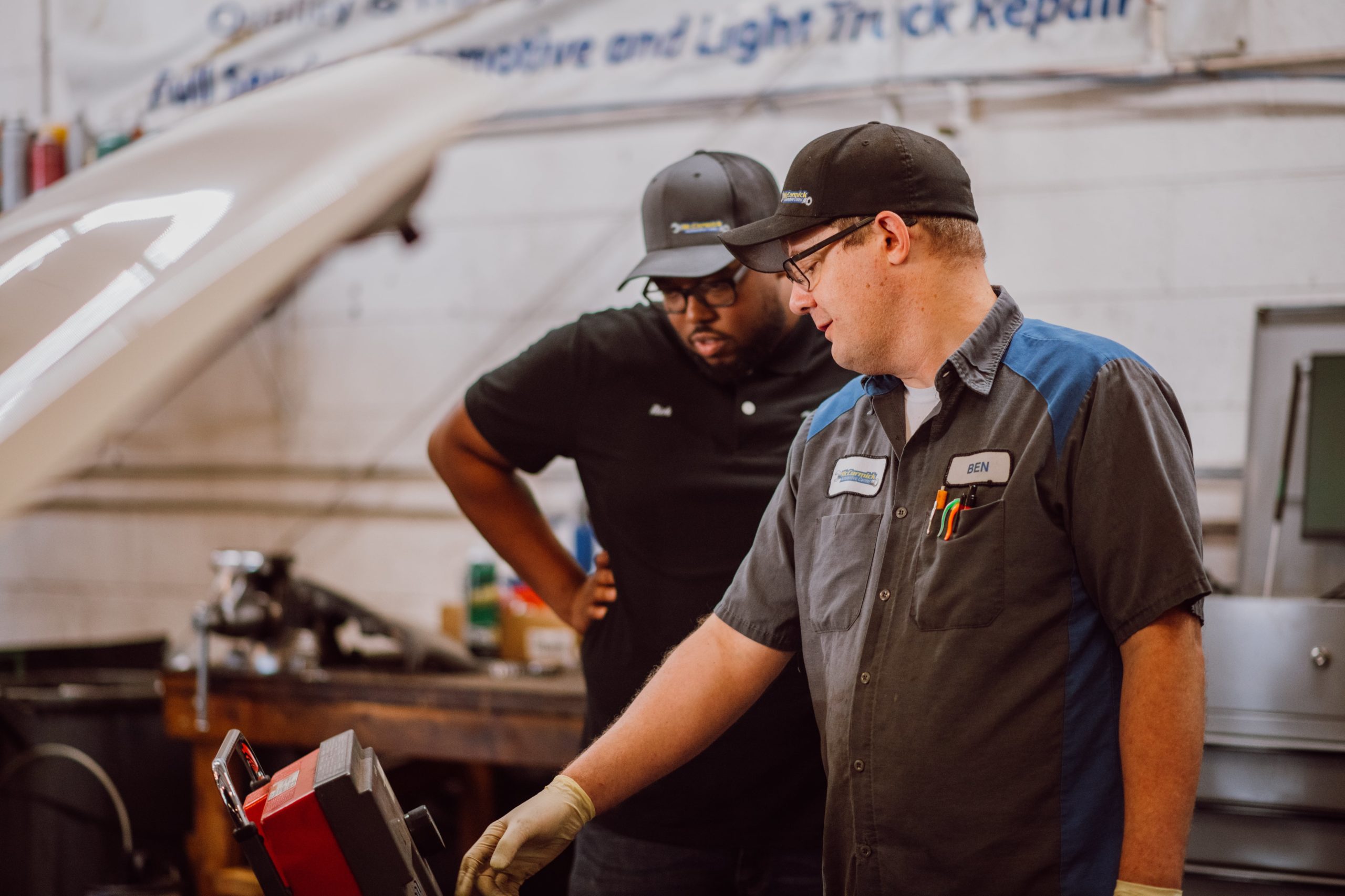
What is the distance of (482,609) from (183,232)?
220cm

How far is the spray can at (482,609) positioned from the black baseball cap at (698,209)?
1.46 m

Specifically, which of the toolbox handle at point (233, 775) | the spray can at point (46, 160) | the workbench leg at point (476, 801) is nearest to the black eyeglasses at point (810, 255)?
the toolbox handle at point (233, 775)

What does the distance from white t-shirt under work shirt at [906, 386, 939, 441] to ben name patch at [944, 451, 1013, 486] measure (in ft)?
0.26

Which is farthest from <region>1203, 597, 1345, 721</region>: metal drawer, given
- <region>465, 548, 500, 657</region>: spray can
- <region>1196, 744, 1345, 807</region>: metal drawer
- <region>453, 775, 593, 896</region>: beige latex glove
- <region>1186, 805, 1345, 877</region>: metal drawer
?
<region>465, 548, 500, 657</region>: spray can

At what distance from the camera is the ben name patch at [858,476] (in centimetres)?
124

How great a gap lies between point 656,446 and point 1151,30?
1.88m

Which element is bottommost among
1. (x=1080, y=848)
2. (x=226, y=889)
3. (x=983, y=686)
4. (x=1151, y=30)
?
(x=226, y=889)

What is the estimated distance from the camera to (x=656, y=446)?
1675mm

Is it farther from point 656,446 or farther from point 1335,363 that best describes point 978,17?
point 656,446

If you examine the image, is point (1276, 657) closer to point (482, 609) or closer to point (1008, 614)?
point (1008, 614)

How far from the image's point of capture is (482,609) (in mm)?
2973

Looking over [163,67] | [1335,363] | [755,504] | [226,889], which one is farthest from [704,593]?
[163,67]

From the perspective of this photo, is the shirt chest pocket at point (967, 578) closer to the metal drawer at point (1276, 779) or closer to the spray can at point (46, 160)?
the metal drawer at point (1276, 779)

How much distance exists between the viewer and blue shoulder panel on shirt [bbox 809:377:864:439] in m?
1.33
